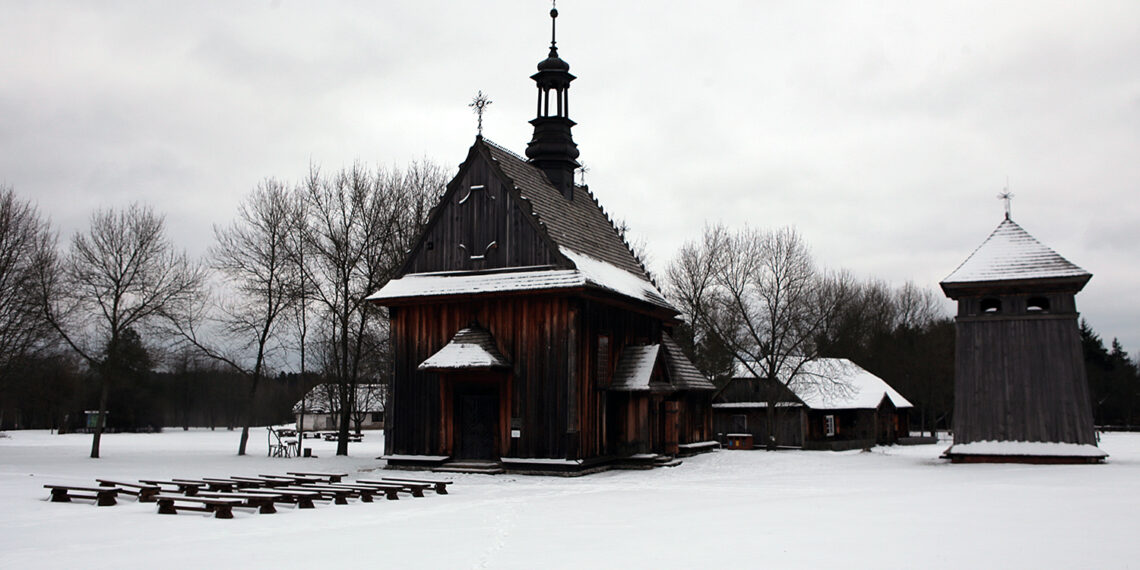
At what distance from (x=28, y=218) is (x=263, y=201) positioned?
27.3 feet

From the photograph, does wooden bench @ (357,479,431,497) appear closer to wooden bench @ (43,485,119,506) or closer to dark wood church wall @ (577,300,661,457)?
wooden bench @ (43,485,119,506)

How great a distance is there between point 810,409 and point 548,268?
26.8m

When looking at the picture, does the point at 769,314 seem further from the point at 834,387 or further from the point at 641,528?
the point at 641,528

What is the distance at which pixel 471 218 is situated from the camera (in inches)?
1074

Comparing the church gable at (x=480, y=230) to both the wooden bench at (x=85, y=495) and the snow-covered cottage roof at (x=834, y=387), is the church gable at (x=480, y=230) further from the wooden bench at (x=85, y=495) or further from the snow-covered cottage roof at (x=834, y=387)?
the snow-covered cottage roof at (x=834, y=387)

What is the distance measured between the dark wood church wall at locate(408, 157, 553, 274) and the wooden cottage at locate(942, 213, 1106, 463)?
1372cm

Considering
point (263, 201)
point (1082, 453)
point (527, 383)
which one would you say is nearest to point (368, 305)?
point (263, 201)

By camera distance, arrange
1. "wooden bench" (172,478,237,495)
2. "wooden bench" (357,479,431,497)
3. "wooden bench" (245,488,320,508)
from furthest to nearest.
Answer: "wooden bench" (357,479,431,497), "wooden bench" (172,478,237,495), "wooden bench" (245,488,320,508)

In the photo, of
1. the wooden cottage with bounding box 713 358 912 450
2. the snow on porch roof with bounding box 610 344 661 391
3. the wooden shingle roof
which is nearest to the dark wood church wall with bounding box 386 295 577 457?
the wooden shingle roof

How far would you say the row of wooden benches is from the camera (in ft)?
48.1

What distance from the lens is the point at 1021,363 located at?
2694cm

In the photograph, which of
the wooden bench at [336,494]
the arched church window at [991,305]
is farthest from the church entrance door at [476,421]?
the arched church window at [991,305]

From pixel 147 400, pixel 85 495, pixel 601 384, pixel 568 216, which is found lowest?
pixel 85 495

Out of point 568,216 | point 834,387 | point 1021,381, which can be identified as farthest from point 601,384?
point 834,387
